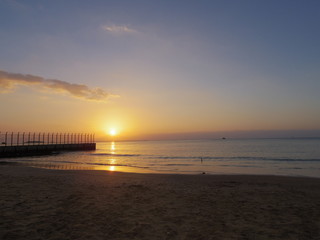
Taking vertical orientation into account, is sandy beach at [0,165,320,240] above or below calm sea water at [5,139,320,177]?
above

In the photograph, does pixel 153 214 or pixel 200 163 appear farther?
pixel 200 163

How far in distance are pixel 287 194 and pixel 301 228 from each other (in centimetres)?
584

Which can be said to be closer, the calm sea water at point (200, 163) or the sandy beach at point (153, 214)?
the sandy beach at point (153, 214)

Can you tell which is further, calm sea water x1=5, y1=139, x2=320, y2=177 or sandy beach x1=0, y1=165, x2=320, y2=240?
calm sea water x1=5, y1=139, x2=320, y2=177

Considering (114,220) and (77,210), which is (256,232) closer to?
(114,220)

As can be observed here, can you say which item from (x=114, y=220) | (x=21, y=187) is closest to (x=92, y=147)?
(x=21, y=187)

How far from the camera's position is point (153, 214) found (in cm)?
838

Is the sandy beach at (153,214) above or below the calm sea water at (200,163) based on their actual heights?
above

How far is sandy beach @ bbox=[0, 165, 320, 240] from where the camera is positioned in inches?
259

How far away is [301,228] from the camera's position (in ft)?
23.5

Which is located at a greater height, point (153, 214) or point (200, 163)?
point (153, 214)

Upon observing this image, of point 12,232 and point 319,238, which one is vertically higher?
point 12,232

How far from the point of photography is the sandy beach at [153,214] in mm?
6584

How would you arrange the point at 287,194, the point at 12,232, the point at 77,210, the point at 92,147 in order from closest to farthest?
the point at 12,232
the point at 77,210
the point at 287,194
the point at 92,147
